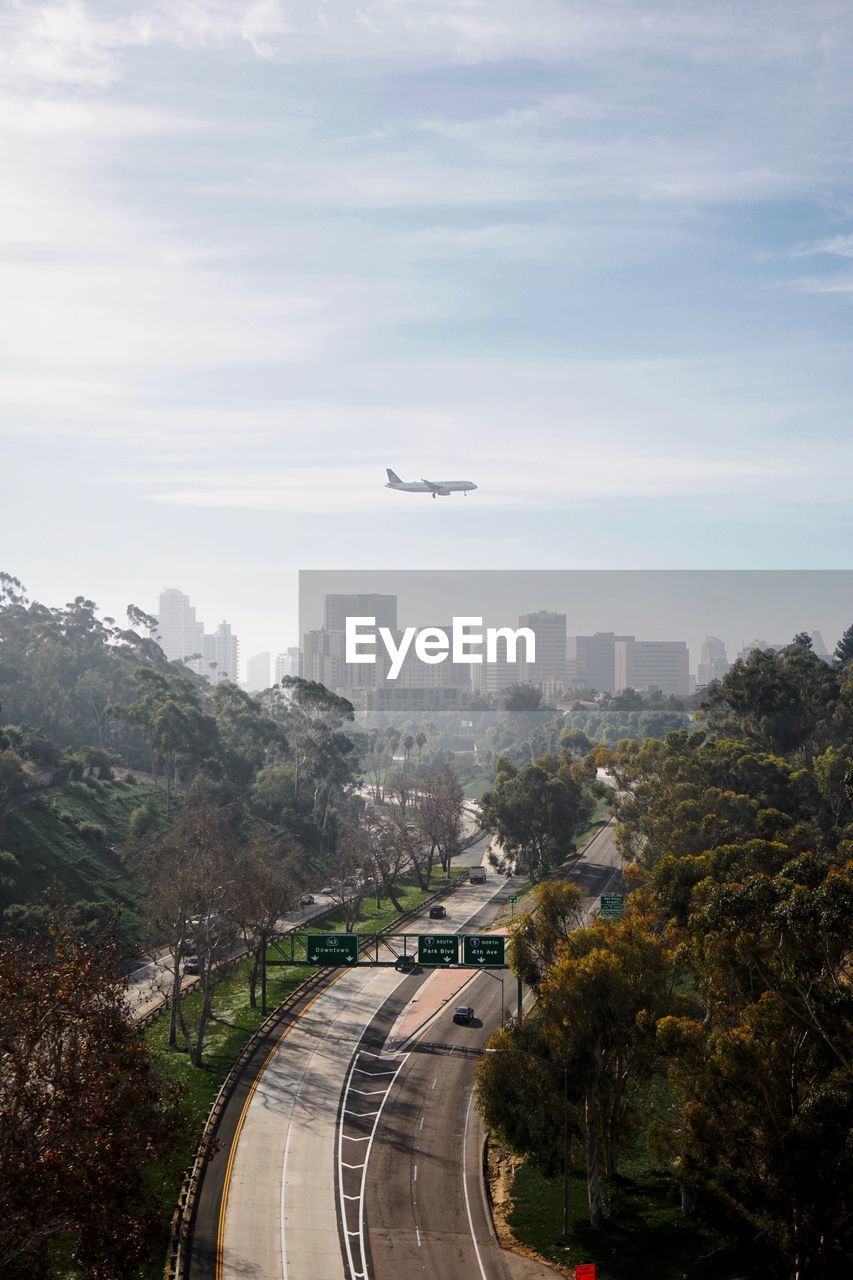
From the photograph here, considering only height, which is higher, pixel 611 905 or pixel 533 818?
pixel 533 818

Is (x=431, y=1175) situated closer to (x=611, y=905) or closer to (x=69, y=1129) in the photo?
(x=69, y=1129)

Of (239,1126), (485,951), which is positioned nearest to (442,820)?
(485,951)

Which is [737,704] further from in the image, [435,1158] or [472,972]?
[435,1158]

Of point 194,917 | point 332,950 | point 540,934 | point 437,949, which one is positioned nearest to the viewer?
point 540,934

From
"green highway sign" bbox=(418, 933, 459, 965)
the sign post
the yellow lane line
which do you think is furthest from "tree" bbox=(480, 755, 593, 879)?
"green highway sign" bbox=(418, 933, 459, 965)

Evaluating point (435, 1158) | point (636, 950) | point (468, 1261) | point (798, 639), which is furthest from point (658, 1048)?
point (798, 639)

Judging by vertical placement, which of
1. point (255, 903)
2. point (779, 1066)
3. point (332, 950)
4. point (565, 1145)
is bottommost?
point (565, 1145)

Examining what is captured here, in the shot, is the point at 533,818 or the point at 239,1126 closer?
the point at 239,1126
